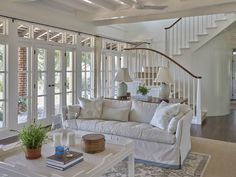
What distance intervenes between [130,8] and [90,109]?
8.93 feet

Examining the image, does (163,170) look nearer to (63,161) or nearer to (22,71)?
(63,161)

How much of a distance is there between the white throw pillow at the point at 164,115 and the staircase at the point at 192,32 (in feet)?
13.2

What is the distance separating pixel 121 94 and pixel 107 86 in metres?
2.92

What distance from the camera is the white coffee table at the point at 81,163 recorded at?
6.58ft

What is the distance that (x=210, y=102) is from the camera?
24.0 ft

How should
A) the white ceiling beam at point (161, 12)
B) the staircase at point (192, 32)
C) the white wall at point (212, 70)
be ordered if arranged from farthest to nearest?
the white wall at point (212, 70)
the staircase at point (192, 32)
the white ceiling beam at point (161, 12)

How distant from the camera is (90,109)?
13.9 ft

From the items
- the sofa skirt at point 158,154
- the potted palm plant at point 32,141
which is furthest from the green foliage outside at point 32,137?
the sofa skirt at point 158,154

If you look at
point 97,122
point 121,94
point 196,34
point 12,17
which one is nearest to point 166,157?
point 97,122

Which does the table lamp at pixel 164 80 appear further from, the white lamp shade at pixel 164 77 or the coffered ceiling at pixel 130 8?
the coffered ceiling at pixel 130 8

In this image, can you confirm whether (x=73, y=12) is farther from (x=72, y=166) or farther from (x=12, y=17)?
(x=72, y=166)

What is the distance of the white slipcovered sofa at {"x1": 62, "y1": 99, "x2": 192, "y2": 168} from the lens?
3.27 m

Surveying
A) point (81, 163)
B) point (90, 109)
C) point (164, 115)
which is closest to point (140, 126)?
point (164, 115)

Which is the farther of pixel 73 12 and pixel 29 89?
pixel 73 12
